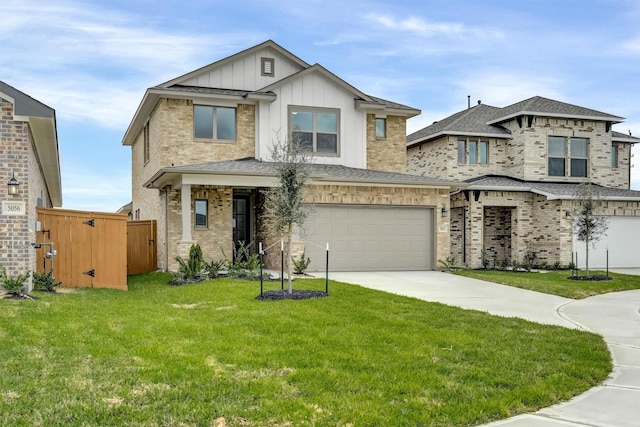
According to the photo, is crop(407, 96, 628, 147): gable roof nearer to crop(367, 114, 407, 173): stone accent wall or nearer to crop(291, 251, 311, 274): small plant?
crop(367, 114, 407, 173): stone accent wall

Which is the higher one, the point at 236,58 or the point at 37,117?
the point at 236,58

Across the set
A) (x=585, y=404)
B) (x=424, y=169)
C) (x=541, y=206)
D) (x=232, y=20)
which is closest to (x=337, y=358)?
(x=585, y=404)

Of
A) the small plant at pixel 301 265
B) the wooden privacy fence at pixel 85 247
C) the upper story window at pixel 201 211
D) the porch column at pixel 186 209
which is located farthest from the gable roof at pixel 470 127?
the wooden privacy fence at pixel 85 247

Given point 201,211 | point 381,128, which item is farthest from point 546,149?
point 201,211

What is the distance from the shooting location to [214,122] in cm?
2097

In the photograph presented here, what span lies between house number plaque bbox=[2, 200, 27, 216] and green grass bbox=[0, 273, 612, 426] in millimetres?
2129

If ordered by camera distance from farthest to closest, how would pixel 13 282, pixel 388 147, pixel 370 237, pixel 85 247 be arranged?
pixel 388 147, pixel 370 237, pixel 85 247, pixel 13 282

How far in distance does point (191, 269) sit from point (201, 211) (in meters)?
4.12

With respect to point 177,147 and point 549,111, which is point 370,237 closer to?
point 177,147

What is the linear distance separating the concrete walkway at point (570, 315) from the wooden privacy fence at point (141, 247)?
7.31 metres

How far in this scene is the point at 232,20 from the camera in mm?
14336

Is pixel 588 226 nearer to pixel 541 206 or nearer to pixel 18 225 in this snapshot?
pixel 541 206

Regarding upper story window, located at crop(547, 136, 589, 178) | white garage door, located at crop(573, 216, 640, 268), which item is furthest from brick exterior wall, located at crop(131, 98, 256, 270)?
white garage door, located at crop(573, 216, 640, 268)

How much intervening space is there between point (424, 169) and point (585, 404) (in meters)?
22.4
